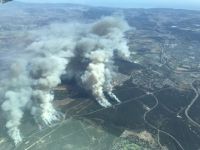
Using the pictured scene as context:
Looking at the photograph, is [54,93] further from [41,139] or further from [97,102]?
[41,139]

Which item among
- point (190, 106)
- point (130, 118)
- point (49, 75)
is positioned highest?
point (49, 75)

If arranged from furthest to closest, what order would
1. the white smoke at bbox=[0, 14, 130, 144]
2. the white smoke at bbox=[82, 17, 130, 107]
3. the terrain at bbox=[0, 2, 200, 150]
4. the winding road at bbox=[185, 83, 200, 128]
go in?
the white smoke at bbox=[82, 17, 130, 107]
the white smoke at bbox=[0, 14, 130, 144]
the winding road at bbox=[185, 83, 200, 128]
the terrain at bbox=[0, 2, 200, 150]

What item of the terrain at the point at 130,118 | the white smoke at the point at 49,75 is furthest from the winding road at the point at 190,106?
the white smoke at the point at 49,75

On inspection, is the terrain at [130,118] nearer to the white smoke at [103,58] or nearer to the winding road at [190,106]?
the winding road at [190,106]

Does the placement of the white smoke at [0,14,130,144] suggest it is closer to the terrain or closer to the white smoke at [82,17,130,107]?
the white smoke at [82,17,130,107]

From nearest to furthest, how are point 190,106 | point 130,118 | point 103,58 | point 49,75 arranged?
point 130,118, point 190,106, point 49,75, point 103,58

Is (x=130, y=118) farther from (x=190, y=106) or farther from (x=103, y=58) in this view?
(x=103, y=58)

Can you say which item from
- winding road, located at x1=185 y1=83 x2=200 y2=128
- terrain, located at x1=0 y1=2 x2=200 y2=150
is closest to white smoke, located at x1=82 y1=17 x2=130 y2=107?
terrain, located at x1=0 y1=2 x2=200 y2=150

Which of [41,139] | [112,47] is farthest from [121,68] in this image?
[41,139]

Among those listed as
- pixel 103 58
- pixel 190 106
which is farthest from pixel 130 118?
pixel 103 58
